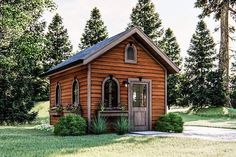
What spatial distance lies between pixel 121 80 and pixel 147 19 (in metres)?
25.4

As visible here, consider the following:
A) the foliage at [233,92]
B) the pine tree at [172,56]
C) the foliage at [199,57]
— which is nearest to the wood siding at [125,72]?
the foliage at [199,57]

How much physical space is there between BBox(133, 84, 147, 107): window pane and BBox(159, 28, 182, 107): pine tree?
74.4ft

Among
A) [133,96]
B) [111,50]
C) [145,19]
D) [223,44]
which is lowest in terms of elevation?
[133,96]

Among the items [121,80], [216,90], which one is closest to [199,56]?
[216,90]

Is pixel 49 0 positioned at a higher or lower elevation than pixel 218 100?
higher

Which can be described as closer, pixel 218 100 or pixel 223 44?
pixel 218 100

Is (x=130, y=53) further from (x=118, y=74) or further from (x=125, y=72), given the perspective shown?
(x=118, y=74)

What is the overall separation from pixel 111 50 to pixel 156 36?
25.0 metres

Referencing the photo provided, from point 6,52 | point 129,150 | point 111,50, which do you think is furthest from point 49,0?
point 129,150

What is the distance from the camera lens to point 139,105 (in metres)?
18.9

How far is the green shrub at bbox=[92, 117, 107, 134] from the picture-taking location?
1644 cm

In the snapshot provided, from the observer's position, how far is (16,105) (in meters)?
27.3

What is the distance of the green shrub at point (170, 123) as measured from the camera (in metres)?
17.6

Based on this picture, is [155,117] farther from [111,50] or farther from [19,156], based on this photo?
[19,156]
